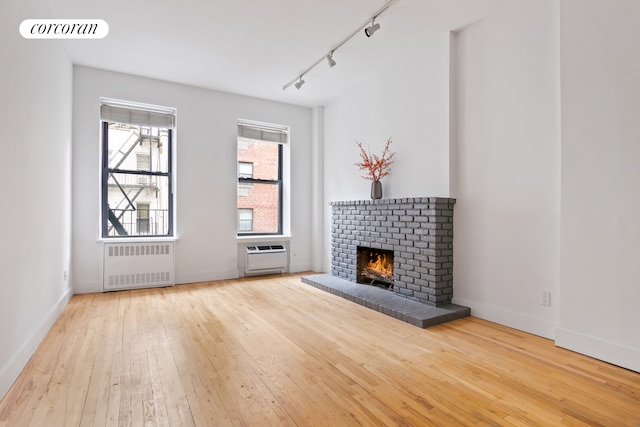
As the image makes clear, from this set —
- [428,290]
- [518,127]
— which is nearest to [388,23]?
[518,127]

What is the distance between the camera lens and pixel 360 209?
455cm

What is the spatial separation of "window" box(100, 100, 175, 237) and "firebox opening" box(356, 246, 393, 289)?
9.39ft

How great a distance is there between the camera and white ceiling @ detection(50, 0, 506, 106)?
3055mm

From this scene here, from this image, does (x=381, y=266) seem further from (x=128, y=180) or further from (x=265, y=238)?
(x=128, y=180)

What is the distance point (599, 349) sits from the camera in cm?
240

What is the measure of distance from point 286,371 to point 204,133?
3977 millimetres

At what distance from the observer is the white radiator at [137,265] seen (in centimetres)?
439

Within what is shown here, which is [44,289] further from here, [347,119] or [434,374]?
[347,119]

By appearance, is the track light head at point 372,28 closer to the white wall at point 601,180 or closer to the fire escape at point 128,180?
the white wall at point 601,180

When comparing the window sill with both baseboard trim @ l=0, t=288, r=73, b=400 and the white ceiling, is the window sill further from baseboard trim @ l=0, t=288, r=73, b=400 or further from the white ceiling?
baseboard trim @ l=0, t=288, r=73, b=400

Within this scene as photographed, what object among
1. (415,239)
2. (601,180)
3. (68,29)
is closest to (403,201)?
(415,239)

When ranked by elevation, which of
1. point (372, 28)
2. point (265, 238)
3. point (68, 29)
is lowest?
point (265, 238)

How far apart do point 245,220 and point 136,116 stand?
221 centimetres

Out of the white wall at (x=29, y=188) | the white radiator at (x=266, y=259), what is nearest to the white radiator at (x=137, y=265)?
the white wall at (x=29, y=188)
